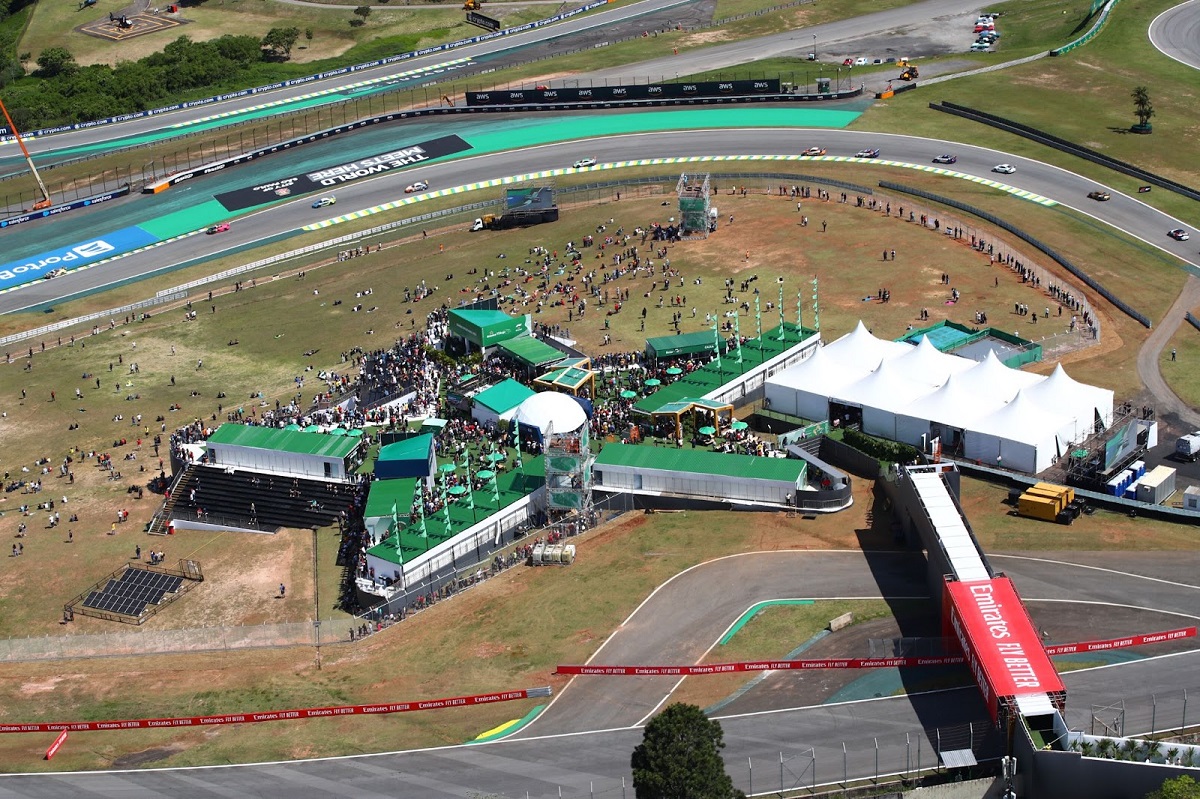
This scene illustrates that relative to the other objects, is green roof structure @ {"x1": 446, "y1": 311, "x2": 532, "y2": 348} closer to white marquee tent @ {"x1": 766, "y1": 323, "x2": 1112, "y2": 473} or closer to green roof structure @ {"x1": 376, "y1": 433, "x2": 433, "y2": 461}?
green roof structure @ {"x1": 376, "y1": 433, "x2": 433, "y2": 461}

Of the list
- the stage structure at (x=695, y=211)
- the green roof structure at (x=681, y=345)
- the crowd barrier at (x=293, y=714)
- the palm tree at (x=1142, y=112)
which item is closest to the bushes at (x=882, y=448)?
the green roof structure at (x=681, y=345)

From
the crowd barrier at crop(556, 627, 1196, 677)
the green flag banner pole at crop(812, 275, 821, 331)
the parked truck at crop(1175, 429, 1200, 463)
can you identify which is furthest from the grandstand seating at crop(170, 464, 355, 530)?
the parked truck at crop(1175, 429, 1200, 463)

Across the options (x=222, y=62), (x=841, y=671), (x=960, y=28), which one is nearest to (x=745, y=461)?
(x=841, y=671)

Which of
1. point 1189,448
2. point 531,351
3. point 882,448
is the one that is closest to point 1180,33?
point 1189,448

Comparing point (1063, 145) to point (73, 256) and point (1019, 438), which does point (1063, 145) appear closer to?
point (1019, 438)

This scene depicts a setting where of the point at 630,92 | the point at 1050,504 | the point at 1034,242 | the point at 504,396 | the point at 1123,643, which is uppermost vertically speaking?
the point at 630,92

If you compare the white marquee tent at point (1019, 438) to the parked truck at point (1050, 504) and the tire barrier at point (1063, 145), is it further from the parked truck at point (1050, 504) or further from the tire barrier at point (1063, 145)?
the tire barrier at point (1063, 145)
